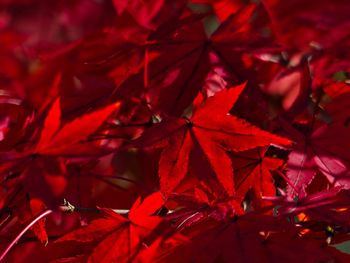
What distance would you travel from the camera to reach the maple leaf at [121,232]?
0.59m

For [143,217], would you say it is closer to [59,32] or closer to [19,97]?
[19,97]

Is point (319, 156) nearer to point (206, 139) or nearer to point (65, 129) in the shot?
point (206, 139)

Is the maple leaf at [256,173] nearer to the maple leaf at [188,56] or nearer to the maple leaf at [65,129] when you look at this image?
the maple leaf at [188,56]

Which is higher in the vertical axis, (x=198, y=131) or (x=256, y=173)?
(x=198, y=131)

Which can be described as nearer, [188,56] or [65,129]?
[65,129]

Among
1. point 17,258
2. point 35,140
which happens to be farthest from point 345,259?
point 17,258

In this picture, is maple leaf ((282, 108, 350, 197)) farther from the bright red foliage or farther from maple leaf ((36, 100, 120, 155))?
maple leaf ((36, 100, 120, 155))

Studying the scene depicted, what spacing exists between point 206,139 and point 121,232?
15 centimetres

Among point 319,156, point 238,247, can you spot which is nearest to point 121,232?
point 238,247

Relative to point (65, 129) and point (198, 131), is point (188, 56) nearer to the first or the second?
point (198, 131)

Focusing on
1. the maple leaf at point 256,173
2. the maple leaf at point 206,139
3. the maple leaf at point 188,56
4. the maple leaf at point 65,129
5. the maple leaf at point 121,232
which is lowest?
the maple leaf at point 256,173

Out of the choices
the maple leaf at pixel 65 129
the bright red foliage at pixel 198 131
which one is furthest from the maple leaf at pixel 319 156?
the maple leaf at pixel 65 129

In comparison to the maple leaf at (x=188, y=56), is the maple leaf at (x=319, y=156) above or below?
below

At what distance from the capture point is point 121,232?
0.61m
